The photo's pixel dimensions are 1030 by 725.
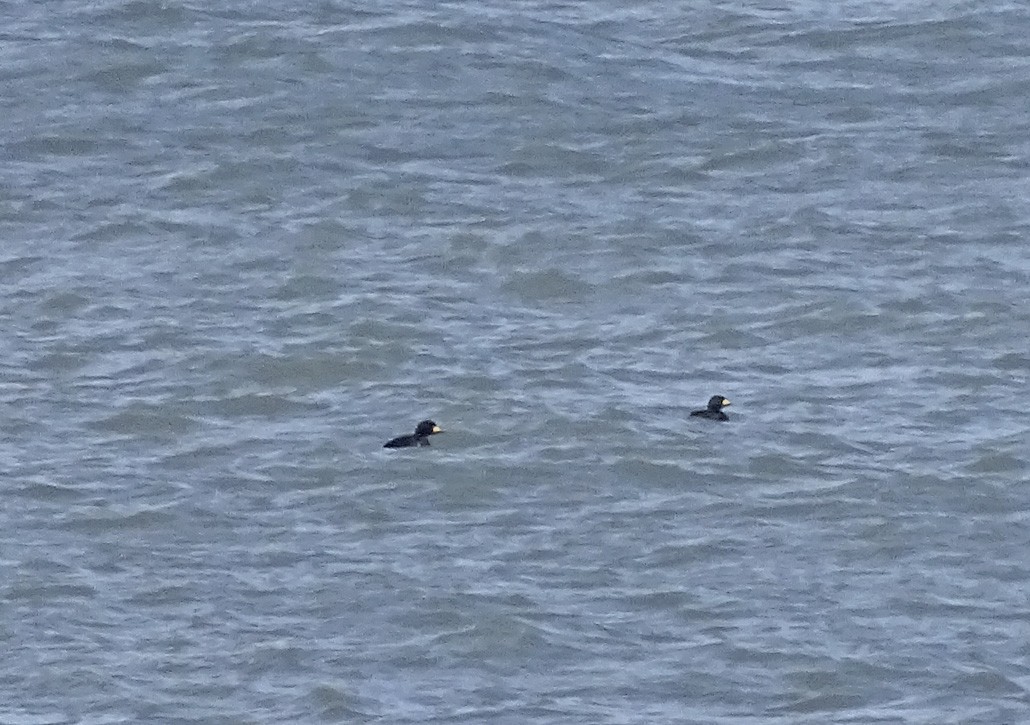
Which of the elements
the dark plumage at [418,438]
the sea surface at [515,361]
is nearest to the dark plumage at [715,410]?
the sea surface at [515,361]

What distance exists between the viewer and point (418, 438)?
2033 cm

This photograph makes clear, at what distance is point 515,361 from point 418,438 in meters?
1.86

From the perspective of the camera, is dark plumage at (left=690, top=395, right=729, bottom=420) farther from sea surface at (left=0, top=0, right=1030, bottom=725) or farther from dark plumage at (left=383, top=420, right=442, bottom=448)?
dark plumage at (left=383, top=420, right=442, bottom=448)

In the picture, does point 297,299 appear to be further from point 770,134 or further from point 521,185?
point 770,134

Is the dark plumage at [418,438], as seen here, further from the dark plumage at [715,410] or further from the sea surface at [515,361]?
the dark plumage at [715,410]

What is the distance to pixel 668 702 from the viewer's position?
661 inches

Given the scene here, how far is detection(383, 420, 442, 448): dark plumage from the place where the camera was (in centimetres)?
2028

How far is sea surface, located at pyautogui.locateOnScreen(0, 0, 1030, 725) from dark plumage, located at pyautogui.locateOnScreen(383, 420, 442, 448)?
0.23ft

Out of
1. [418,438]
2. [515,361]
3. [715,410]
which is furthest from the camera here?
[515,361]

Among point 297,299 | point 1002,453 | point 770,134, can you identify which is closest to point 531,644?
point 1002,453

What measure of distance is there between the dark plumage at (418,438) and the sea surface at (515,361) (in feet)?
0.23

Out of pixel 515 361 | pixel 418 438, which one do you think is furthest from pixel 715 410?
pixel 418 438

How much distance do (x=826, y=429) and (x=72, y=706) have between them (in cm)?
685

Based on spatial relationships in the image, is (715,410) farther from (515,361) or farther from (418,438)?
(418,438)
